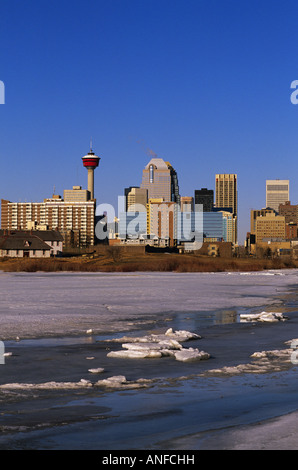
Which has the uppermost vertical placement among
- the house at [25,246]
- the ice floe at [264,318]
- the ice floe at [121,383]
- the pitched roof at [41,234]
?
the pitched roof at [41,234]

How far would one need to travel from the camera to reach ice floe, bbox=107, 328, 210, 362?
15068mm

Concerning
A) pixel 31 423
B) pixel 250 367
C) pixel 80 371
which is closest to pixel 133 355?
pixel 80 371

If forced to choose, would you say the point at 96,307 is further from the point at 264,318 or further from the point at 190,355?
the point at 190,355

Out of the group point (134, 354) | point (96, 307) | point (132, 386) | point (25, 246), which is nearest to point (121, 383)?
point (132, 386)

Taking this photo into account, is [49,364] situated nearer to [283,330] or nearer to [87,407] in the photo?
[87,407]

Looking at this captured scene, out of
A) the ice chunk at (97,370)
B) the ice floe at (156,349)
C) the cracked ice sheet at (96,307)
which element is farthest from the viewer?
the cracked ice sheet at (96,307)

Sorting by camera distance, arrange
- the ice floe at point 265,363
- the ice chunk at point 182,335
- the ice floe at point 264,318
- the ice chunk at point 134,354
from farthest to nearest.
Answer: the ice floe at point 264,318
the ice chunk at point 182,335
the ice chunk at point 134,354
the ice floe at point 265,363

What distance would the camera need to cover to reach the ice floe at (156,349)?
15.1 metres

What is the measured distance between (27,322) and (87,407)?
40.8ft

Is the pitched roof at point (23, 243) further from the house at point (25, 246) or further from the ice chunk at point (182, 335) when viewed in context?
the ice chunk at point (182, 335)

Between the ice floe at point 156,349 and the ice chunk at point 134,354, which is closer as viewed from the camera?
the ice floe at point 156,349

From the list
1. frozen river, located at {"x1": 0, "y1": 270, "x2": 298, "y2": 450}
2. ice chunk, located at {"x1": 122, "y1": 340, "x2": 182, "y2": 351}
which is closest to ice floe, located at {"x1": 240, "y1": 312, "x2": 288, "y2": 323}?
frozen river, located at {"x1": 0, "y1": 270, "x2": 298, "y2": 450}

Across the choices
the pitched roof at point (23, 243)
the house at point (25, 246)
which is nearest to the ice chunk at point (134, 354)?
the house at point (25, 246)
